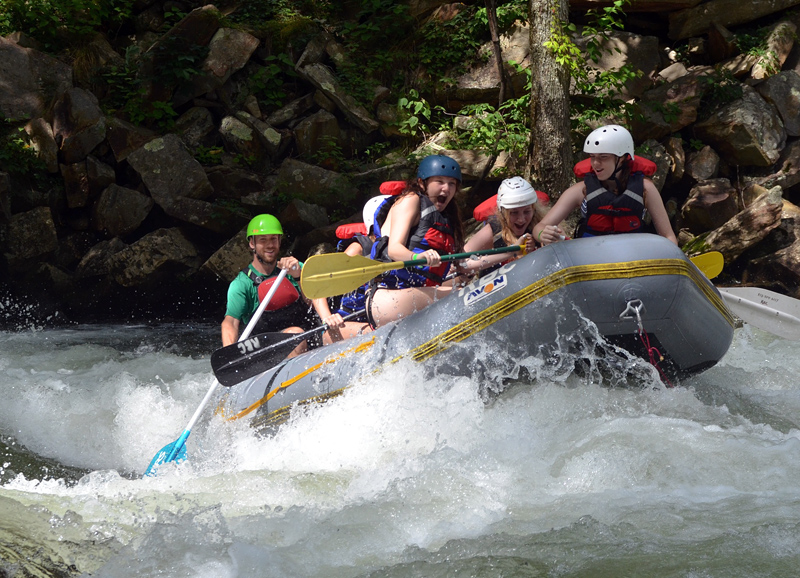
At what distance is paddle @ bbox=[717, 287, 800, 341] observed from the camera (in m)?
4.37

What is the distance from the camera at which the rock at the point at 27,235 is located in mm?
7867

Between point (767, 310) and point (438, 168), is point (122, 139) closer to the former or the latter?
point (438, 168)

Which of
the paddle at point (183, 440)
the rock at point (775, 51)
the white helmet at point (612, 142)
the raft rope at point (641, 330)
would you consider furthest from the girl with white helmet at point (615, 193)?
the rock at point (775, 51)

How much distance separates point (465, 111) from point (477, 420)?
233 inches

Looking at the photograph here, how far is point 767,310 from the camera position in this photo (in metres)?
4.38

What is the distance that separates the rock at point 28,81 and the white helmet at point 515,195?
6.49 meters

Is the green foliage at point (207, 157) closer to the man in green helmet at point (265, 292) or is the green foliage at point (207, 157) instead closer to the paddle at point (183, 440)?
the man in green helmet at point (265, 292)

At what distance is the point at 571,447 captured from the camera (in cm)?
325

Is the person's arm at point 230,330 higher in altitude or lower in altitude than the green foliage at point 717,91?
higher

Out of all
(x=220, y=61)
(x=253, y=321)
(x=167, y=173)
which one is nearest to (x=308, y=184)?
(x=167, y=173)

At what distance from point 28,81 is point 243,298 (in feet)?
19.0

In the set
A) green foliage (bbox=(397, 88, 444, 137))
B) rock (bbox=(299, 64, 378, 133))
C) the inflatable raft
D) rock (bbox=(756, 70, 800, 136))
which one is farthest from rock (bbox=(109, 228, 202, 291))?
rock (bbox=(756, 70, 800, 136))

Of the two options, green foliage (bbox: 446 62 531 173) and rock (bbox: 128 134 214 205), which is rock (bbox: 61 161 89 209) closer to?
rock (bbox: 128 134 214 205)

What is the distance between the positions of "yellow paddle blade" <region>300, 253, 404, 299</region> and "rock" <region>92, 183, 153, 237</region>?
4954 millimetres
